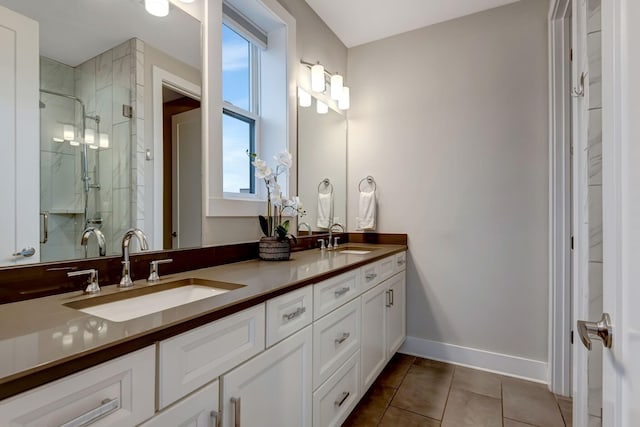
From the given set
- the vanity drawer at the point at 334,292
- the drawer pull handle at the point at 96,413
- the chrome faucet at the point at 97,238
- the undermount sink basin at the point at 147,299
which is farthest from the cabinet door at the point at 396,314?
the drawer pull handle at the point at 96,413

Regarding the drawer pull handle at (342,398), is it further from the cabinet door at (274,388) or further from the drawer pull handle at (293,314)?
the drawer pull handle at (293,314)

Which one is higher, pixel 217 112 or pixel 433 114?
pixel 433 114

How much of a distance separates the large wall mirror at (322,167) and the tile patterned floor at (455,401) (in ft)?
3.80

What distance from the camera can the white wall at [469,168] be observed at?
2.17 m

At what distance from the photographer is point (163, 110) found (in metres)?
1.33

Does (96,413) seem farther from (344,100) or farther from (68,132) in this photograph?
(344,100)

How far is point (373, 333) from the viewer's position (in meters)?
1.90

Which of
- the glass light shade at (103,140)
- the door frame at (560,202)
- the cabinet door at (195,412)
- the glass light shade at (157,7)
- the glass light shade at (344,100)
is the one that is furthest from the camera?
the glass light shade at (344,100)

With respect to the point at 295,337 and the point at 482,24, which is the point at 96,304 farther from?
the point at 482,24
